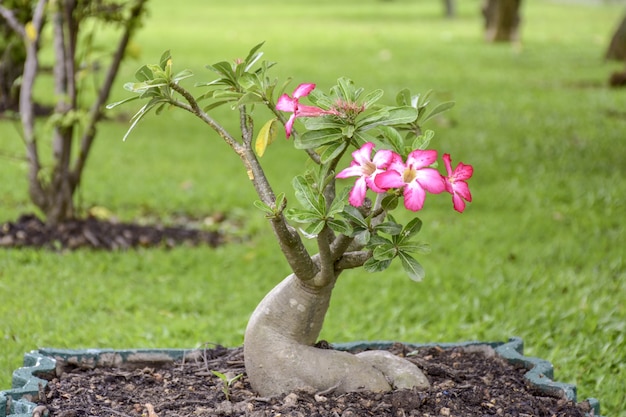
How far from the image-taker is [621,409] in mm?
3508

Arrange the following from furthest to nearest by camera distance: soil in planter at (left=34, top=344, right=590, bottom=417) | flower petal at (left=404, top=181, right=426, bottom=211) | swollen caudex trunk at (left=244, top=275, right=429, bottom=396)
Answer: swollen caudex trunk at (left=244, top=275, right=429, bottom=396), soil in planter at (left=34, top=344, right=590, bottom=417), flower petal at (left=404, top=181, right=426, bottom=211)

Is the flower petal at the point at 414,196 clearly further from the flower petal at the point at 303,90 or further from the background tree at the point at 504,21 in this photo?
the background tree at the point at 504,21

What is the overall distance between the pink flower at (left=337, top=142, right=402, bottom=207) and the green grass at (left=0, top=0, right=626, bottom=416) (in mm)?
1740

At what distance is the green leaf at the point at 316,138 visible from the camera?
7.59 feet

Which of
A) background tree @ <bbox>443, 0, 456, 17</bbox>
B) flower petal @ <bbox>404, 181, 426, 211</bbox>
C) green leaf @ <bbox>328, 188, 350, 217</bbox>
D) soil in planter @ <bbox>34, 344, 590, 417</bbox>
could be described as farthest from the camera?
background tree @ <bbox>443, 0, 456, 17</bbox>

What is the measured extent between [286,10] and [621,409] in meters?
23.0

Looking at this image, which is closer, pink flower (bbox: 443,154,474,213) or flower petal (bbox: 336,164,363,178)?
flower petal (bbox: 336,164,363,178)

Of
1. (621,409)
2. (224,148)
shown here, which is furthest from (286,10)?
(621,409)

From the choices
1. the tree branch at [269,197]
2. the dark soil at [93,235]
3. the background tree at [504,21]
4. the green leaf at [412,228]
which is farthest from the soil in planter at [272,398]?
the background tree at [504,21]

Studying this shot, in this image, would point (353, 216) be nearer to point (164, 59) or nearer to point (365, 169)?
point (365, 169)

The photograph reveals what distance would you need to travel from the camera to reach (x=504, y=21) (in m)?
16.5

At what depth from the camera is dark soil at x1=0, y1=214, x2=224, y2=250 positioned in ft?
17.2

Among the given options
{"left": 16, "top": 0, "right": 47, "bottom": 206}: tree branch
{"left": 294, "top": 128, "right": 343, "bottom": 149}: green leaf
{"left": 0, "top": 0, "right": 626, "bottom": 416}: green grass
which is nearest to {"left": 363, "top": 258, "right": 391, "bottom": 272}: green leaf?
{"left": 294, "top": 128, "right": 343, "bottom": 149}: green leaf

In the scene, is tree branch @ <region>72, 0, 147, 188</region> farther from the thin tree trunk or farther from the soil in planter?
the thin tree trunk
